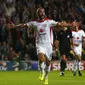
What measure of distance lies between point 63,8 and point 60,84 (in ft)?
48.4

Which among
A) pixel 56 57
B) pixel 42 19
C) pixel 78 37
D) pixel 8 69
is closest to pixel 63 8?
pixel 56 57

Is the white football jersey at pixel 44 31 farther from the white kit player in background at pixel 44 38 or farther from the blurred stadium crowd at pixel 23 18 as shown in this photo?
the blurred stadium crowd at pixel 23 18

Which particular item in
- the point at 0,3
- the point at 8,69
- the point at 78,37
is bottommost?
the point at 8,69

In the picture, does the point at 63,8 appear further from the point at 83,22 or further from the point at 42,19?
the point at 42,19

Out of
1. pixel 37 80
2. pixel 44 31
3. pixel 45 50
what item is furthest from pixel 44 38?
pixel 37 80

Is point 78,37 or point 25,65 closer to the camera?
point 78,37

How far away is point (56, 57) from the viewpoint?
88.2 ft

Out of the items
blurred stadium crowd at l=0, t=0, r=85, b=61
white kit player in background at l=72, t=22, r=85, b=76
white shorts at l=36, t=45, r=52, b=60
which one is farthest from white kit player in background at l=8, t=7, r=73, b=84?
blurred stadium crowd at l=0, t=0, r=85, b=61

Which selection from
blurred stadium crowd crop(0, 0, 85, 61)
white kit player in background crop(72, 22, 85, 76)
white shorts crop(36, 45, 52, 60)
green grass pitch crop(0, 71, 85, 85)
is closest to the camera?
white shorts crop(36, 45, 52, 60)

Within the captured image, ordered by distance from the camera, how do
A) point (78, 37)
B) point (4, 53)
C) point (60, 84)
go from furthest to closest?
1. point (4, 53)
2. point (78, 37)
3. point (60, 84)

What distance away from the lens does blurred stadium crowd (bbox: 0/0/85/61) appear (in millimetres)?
26266

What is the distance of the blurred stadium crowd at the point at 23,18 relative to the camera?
2627 centimetres

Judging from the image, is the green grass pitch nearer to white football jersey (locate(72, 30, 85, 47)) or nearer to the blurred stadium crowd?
white football jersey (locate(72, 30, 85, 47))

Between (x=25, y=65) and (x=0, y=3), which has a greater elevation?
(x=0, y=3)
